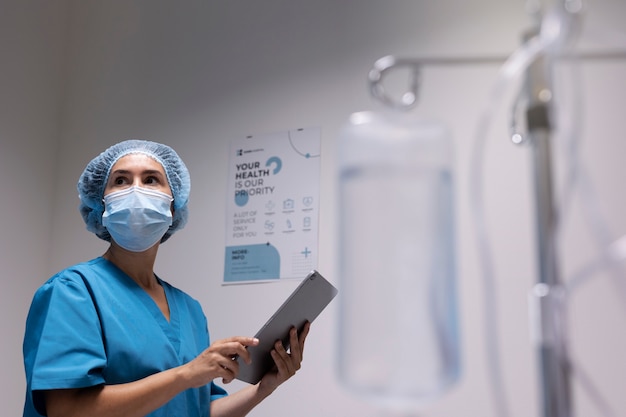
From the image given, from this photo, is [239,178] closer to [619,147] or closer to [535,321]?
[619,147]

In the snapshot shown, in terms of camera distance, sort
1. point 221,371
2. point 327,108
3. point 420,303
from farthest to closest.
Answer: point 327,108
point 221,371
point 420,303

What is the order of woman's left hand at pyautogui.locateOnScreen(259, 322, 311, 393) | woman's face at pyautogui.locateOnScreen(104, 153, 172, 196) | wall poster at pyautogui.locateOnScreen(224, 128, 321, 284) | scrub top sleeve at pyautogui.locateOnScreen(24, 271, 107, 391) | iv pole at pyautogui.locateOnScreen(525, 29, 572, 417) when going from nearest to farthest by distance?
iv pole at pyautogui.locateOnScreen(525, 29, 572, 417) < scrub top sleeve at pyautogui.locateOnScreen(24, 271, 107, 391) < woman's left hand at pyautogui.locateOnScreen(259, 322, 311, 393) < woman's face at pyautogui.locateOnScreen(104, 153, 172, 196) < wall poster at pyautogui.locateOnScreen(224, 128, 321, 284)

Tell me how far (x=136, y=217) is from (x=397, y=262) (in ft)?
3.77

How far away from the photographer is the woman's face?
1753mm

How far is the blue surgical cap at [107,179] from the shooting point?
1790 mm

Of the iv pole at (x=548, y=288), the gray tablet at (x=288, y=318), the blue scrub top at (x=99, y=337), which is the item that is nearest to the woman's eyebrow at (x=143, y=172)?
the blue scrub top at (x=99, y=337)

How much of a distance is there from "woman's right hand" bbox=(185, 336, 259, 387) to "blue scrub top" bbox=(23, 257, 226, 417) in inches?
6.2

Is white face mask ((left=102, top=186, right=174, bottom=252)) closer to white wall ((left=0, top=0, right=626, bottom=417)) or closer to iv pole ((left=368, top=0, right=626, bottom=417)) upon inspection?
white wall ((left=0, top=0, right=626, bottom=417))

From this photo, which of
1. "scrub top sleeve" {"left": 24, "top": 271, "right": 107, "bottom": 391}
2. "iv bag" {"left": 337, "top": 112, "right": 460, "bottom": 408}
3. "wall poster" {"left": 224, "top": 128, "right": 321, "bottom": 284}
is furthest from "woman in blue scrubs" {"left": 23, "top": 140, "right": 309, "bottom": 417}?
"iv bag" {"left": 337, "top": 112, "right": 460, "bottom": 408}

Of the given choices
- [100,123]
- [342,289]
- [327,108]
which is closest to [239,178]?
[327,108]

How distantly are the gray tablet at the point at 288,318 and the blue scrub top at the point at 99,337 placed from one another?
0.17m

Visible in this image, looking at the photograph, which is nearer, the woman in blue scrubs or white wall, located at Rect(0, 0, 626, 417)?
the woman in blue scrubs

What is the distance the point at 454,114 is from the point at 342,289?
63.3 inches

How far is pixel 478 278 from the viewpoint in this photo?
2.06 metres
